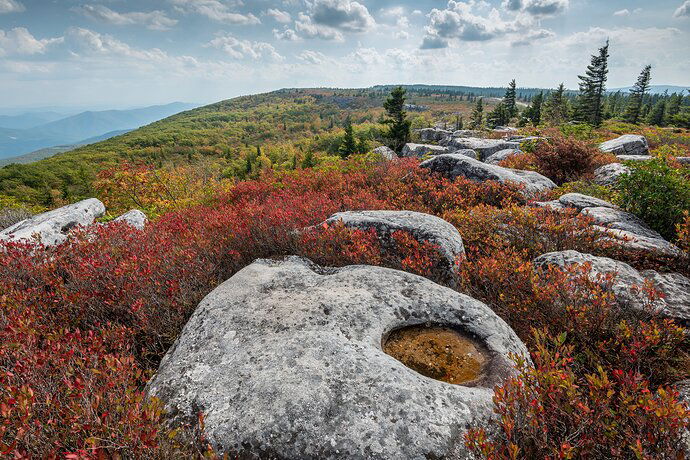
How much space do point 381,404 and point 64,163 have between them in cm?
10723

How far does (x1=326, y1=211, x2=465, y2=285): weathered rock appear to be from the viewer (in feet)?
18.7

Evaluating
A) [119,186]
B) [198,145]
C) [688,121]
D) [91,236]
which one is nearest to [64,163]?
[198,145]

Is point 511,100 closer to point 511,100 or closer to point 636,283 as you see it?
point 511,100

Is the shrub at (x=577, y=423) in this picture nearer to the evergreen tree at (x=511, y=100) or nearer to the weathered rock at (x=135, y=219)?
the weathered rock at (x=135, y=219)

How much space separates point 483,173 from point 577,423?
8408 mm

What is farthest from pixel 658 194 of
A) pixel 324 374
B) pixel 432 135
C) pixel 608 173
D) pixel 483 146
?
pixel 432 135

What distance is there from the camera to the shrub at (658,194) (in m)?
6.31

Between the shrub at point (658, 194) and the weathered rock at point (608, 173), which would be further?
the weathered rock at point (608, 173)

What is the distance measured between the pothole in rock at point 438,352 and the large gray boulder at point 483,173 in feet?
22.9

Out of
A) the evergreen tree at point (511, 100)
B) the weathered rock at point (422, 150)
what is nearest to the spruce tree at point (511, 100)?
the evergreen tree at point (511, 100)

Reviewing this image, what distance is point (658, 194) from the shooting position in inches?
255

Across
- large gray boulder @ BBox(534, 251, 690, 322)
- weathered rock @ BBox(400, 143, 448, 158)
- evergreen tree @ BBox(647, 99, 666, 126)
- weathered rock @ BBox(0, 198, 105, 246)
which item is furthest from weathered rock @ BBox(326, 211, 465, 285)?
evergreen tree @ BBox(647, 99, 666, 126)

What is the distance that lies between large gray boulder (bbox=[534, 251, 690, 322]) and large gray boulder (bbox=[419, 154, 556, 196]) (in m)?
4.63

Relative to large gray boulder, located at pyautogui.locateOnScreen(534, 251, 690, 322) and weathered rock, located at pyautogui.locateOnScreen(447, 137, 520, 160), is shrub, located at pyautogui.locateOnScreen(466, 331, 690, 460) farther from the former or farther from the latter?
weathered rock, located at pyautogui.locateOnScreen(447, 137, 520, 160)
